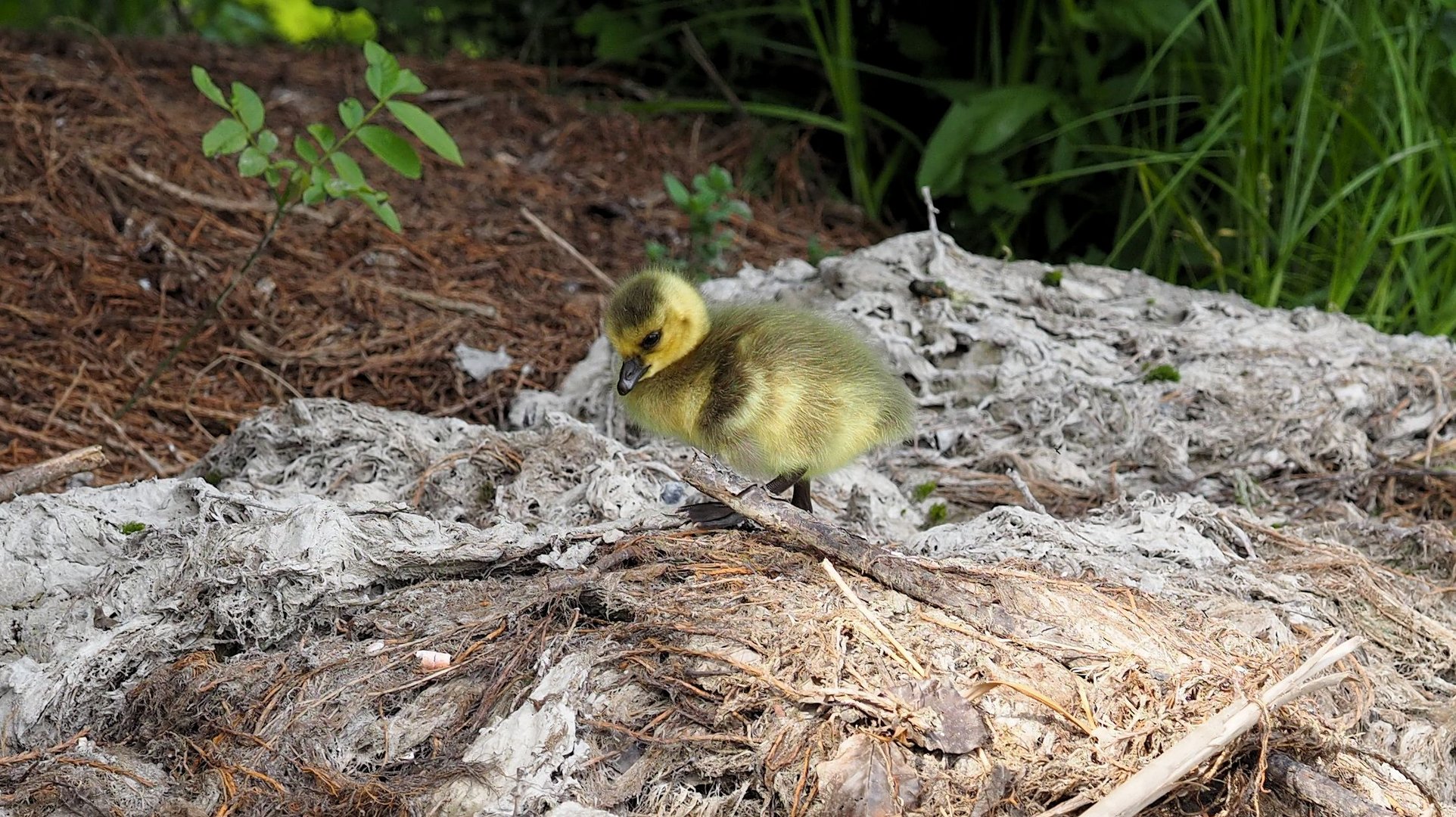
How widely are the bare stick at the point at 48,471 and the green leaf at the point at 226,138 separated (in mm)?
795

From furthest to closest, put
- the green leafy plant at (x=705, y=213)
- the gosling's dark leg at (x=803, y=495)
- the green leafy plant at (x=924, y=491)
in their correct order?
the green leafy plant at (x=705, y=213) < the green leafy plant at (x=924, y=491) < the gosling's dark leg at (x=803, y=495)

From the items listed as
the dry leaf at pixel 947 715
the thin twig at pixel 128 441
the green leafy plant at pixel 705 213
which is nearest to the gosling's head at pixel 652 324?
the dry leaf at pixel 947 715

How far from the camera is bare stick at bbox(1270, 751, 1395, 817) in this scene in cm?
204

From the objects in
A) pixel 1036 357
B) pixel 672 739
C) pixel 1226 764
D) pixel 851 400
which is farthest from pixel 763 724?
pixel 1036 357

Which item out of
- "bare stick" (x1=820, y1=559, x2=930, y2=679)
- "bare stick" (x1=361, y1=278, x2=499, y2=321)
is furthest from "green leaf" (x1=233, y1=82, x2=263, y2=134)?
"bare stick" (x1=820, y1=559, x2=930, y2=679)

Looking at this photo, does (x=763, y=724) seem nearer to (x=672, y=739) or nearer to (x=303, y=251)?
(x=672, y=739)

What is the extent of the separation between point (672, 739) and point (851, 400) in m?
1.01

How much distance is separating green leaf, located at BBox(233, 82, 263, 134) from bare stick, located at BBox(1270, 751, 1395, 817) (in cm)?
267

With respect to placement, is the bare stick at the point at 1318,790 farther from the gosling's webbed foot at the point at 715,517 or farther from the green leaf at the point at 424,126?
the green leaf at the point at 424,126

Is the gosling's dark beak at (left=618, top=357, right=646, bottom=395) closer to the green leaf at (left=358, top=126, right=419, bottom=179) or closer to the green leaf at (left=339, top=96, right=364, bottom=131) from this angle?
the green leaf at (left=358, top=126, right=419, bottom=179)

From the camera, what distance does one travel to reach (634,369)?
290 cm

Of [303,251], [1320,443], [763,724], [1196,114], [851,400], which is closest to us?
[763,724]

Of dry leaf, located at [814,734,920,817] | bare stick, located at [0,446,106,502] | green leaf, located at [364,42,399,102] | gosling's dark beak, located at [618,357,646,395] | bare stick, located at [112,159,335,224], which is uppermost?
green leaf, located at [364,42,399,102]

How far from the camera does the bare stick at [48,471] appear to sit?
2.89 m
